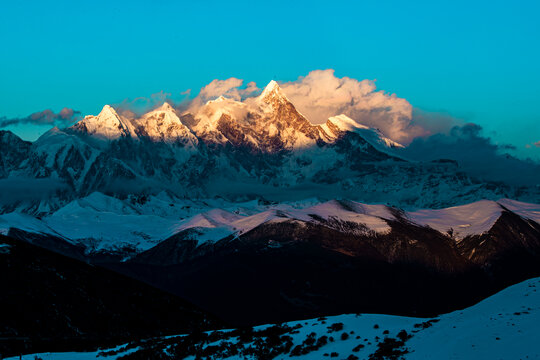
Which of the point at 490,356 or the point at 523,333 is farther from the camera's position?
the point at 523,333

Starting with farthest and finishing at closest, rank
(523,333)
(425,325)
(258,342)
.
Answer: (258,342) → (425,325) → (523,333)

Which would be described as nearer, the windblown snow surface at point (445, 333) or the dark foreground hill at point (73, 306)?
the windblown snow surface at point (445, 333)

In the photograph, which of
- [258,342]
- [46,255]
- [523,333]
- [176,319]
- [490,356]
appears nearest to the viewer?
[490,356]

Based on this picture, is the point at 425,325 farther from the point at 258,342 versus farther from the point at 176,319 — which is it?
the point at 176,319

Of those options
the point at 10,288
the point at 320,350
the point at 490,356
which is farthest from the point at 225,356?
the point at 10,288

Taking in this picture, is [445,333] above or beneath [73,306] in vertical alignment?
beneath

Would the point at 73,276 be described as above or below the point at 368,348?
above

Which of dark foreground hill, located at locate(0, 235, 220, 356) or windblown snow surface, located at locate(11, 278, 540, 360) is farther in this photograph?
dark foreground hill, located at locate(0, 235, 220, 356)

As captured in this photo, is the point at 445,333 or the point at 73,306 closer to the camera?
the point at 445,333
